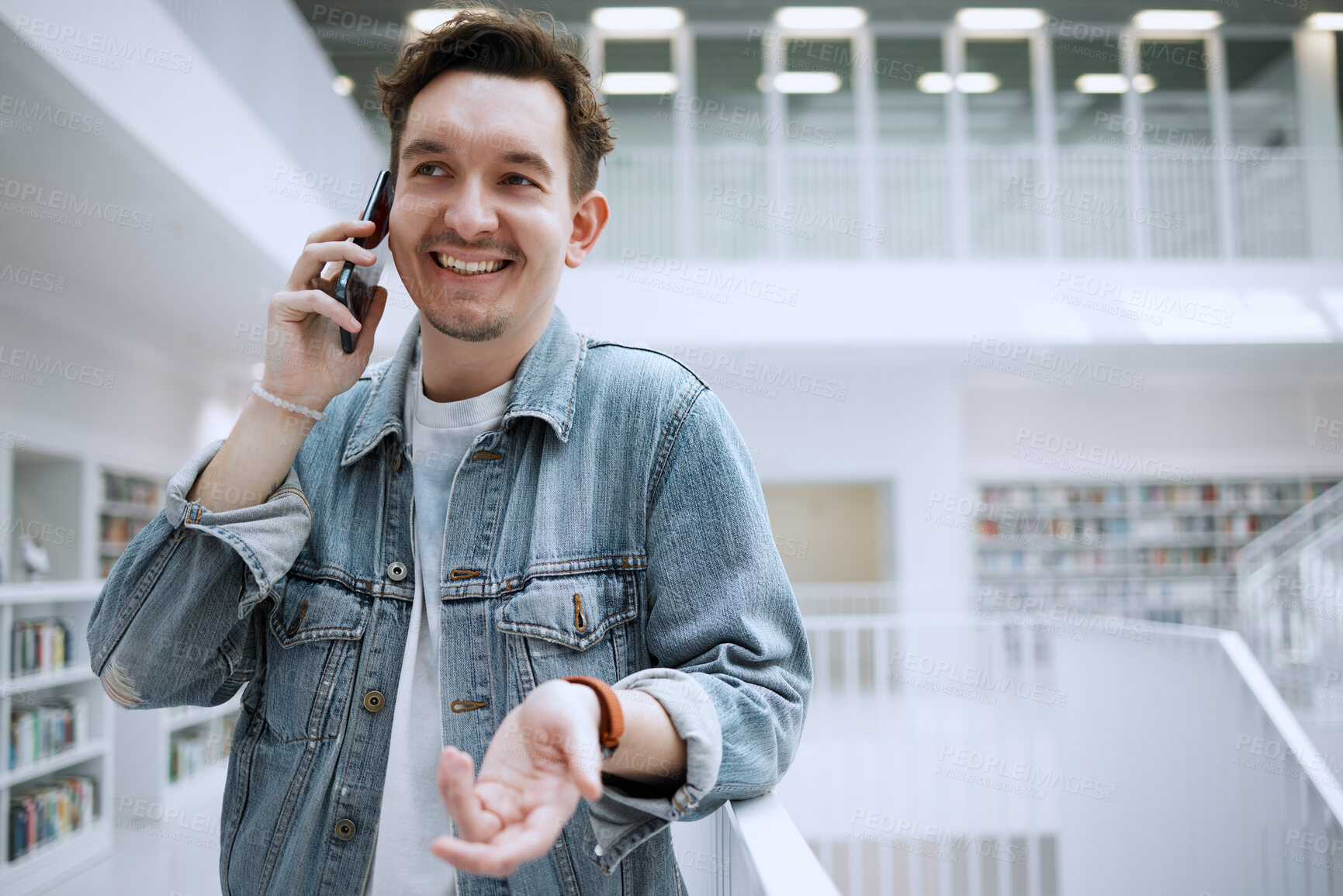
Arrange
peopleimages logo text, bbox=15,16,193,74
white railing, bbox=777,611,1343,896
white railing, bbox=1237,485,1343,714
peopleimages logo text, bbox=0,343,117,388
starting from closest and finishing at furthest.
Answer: peopleimages logo text, bbox=15,16,193,74 → white railing, bbox=777,611,1343,896 → peopleimages logo text, bbox=0,343,117,388 → white railing, bbox=1237,485,1343,714

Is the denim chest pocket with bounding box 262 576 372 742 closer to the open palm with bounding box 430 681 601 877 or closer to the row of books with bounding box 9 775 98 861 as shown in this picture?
the open palm with bounding box 430 681 601 877

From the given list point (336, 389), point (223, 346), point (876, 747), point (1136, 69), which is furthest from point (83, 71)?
point (1136, 69)

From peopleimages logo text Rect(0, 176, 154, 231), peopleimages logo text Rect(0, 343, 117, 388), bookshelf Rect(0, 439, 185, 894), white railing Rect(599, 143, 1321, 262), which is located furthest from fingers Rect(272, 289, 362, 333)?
white railing Rect(599, 143, 1321, 262)

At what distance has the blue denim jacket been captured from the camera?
1014 millimetres

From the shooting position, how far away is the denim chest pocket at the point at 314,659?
109cm

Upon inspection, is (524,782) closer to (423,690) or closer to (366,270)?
(423,690)

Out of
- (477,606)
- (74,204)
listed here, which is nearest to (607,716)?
(477,606)

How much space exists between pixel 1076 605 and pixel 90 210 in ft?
33.3

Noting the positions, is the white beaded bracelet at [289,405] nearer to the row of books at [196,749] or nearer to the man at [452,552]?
the man at [452,552]

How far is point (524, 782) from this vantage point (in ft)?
2.48

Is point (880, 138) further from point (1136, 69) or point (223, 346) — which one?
point (223, 346)

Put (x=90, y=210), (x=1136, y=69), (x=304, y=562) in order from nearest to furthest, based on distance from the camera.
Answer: (x=304, y=562) → (x=90, y=210) → (x=1136, y=69)

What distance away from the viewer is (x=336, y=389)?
1.15 meters

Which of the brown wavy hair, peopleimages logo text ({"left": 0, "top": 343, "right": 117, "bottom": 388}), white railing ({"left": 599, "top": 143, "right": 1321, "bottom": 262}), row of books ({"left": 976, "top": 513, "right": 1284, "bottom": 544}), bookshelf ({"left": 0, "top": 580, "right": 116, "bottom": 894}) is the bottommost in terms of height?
bookshelf ({"left": 0, "top": 580, "right": 116, "bottom": 894})
